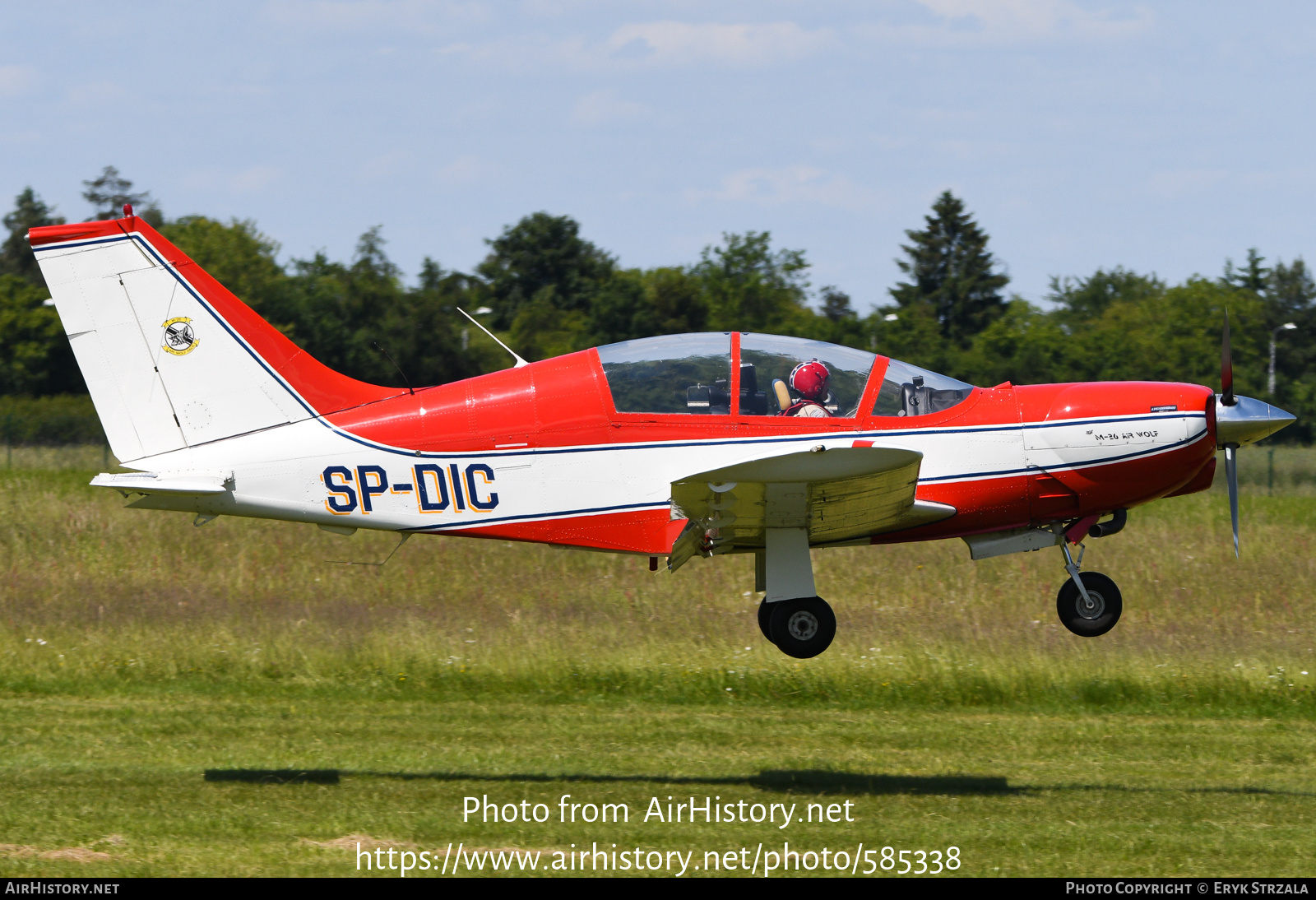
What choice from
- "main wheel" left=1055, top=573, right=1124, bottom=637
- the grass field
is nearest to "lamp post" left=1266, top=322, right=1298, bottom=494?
the grass field

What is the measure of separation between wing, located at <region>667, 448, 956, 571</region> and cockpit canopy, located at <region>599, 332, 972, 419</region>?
64 centimetres

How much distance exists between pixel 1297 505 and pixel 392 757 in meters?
19.7

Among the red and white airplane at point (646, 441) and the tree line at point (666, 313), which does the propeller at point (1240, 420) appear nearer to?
the red and white airplane at point (646, 441)

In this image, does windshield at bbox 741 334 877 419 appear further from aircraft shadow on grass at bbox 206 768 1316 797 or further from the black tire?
aircraft shadow on grass at bbox 206 768 1316 797

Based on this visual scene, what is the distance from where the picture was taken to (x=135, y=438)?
864 centimetres

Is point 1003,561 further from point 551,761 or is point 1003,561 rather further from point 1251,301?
point 1251,301

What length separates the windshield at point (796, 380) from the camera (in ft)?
27.0

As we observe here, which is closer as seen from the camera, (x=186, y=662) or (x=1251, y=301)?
(x=186, y=662)

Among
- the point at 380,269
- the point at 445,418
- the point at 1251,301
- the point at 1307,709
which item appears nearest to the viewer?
the point at 445,418

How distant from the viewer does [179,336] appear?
29.0ft

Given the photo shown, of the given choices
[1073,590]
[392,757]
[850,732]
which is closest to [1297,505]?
[850,732]

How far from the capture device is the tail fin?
867 centimetres

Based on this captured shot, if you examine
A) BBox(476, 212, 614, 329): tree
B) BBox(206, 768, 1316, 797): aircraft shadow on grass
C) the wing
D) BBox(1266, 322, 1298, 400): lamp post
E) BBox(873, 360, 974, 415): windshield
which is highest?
BBox(476, 212, 614, 329): tree

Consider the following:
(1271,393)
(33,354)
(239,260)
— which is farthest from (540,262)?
(1271,393)
